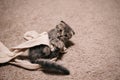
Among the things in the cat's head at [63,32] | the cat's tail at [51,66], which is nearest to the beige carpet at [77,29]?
the cat's tail at [51,66]

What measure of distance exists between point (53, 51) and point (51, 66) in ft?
0.49

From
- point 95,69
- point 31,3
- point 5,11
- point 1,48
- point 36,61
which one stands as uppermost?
point 31,3

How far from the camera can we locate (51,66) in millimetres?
962

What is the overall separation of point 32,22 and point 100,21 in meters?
0.72

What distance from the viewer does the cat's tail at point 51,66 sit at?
95cm

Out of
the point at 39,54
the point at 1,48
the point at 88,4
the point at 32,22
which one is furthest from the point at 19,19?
the point at 88,4

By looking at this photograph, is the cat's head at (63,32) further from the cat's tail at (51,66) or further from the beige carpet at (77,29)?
the cat's tail at (51,66)

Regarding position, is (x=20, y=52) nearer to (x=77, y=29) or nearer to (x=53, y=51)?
(x=53, y=51)

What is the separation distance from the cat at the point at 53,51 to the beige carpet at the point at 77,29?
0.08 meters

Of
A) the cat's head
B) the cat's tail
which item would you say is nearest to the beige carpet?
the cat's tail

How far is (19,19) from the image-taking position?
1.52m

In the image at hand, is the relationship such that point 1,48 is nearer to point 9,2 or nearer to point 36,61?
point 36,61

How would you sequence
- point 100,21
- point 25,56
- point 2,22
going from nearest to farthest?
point 25,56
point 2,22
point 100,21

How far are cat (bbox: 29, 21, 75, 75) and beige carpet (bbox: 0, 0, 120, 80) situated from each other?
85mm
